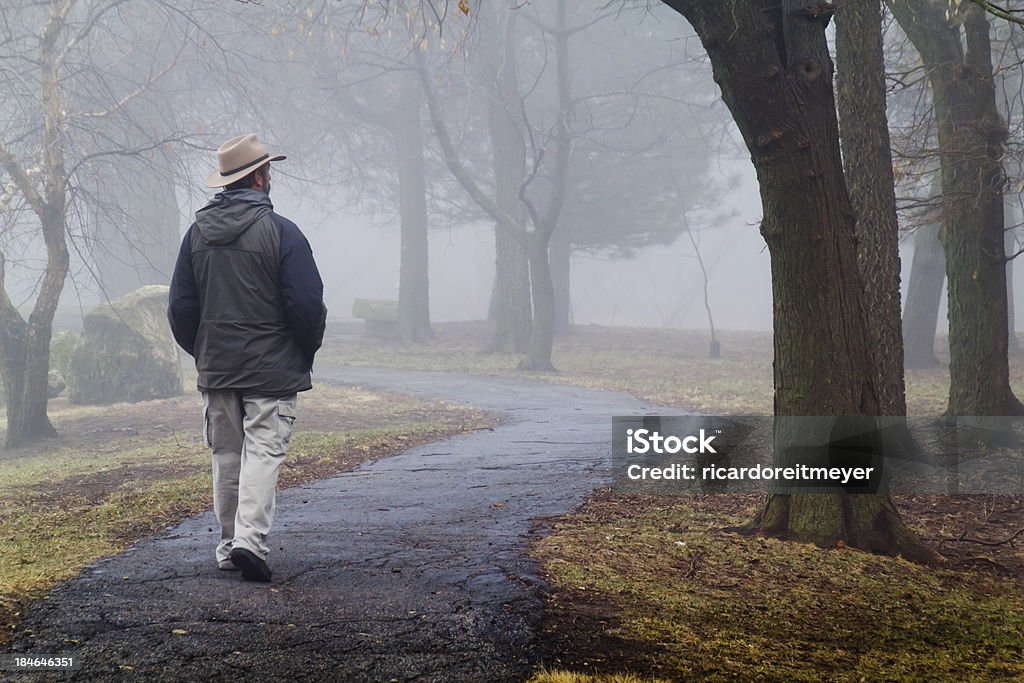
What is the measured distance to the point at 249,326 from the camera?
4773mm

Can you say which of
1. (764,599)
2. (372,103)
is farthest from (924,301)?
(372,103)

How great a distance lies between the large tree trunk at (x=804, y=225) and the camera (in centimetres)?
519

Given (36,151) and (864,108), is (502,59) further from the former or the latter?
(864,108)

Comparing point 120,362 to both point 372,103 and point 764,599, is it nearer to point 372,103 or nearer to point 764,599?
point 764,599

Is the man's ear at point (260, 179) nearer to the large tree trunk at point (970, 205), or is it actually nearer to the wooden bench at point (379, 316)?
the large tree trunk at point (970, 205)

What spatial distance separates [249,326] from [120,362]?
45.1 feet

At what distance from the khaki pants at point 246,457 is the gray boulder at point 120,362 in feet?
43.8

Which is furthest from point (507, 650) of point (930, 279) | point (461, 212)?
point (461, 212)

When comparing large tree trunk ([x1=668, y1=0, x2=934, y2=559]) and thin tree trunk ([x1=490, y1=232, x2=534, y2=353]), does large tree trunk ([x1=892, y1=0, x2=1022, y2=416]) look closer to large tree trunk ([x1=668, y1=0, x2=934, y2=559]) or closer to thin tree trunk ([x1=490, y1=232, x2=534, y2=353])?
large tree trunk ([x1=668, y1=0, x2=934, y2=559])

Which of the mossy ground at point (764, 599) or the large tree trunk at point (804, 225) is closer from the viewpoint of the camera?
the mossy ground at point (764, 599)

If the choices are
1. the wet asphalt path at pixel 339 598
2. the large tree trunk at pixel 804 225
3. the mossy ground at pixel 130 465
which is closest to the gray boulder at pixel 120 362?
the mossy ground at pixel 130 465

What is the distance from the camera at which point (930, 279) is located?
19656 millimetres

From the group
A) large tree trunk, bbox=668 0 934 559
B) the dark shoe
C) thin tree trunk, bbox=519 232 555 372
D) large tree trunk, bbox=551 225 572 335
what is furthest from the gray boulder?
large tree trunk, bbox=551 225 572 335

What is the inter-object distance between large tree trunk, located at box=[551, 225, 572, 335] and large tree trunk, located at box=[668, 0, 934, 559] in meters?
27.7
